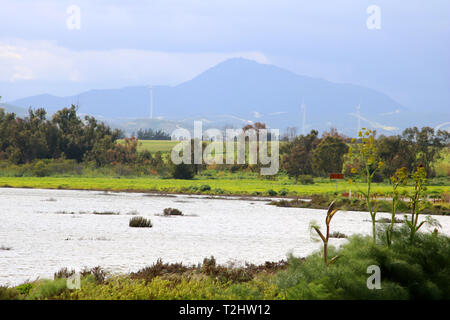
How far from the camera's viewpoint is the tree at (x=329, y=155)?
51.0 m

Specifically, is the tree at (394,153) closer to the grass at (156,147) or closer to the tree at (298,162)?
the tree at (298,162)

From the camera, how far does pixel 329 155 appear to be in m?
51.2

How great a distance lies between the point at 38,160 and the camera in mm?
55969

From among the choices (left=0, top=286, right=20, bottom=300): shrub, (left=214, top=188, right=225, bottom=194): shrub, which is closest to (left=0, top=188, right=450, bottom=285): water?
(left=0, top=286, right=20, bottom=300): shrub

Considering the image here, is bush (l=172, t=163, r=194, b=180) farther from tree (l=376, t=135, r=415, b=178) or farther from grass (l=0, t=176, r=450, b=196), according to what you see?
tree (l=376, t=135, r=415, b=178)

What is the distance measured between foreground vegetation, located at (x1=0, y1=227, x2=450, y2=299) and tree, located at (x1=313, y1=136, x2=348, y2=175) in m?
44.4

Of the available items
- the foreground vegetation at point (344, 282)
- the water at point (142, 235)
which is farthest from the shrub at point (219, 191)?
the foreground vegetation at point (344, 282)

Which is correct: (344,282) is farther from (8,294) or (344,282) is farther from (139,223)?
(139,223)

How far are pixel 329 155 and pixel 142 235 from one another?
3728cm

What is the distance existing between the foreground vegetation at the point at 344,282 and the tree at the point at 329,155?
44.4m

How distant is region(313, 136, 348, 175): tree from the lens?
51.0m

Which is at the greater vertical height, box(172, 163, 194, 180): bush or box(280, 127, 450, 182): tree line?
box(280, 127, 450, 182): tree line
